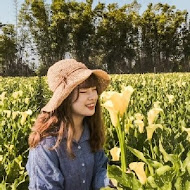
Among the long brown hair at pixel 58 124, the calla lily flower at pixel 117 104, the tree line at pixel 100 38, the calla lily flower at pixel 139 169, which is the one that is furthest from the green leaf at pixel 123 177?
the tree line at pixel 100 38

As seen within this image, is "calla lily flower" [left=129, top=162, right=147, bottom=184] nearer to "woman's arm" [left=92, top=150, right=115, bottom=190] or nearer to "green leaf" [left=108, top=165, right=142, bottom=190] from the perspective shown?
"green leaf" [left=108, top=165, right=142, bottom=190]

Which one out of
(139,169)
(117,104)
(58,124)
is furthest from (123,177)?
(58,124)

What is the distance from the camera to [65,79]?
2.05 metres

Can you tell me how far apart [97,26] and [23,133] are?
116 ft

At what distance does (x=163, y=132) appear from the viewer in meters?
2.50

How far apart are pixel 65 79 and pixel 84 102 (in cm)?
16

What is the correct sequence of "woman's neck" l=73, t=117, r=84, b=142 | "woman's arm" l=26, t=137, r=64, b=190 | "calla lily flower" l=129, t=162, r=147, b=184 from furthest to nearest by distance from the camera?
"woman's neck" l=73, t=117, r=84, b=142
"woman's arm" l=26, t=137, r=64, b=190
"calla lily flower" l=129, t=162, r=147, b=184

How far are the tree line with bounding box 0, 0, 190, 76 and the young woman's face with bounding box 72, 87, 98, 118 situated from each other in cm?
3458

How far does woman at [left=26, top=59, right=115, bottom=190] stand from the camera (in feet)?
6.45

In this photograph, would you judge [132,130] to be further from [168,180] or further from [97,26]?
[97,26]

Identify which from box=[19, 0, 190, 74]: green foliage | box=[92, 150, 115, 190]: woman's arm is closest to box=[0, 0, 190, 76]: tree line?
box=[19, 0, 190, 74]: green foliage

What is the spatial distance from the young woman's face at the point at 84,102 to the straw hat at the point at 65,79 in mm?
71

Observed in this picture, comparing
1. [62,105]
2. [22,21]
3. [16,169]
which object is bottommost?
[16,169]

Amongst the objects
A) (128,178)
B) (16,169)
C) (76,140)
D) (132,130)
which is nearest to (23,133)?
(16,169)
